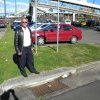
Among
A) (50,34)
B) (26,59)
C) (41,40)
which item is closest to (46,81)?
(26,59)

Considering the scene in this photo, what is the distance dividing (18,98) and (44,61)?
4.44 meters

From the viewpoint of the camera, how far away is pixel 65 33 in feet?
68.4

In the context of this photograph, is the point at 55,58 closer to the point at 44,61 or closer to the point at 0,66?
the point at 44,61

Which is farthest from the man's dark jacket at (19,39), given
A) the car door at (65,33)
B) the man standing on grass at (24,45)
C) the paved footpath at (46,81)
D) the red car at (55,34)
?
the car door at (65,33)

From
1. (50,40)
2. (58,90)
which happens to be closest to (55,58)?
(58,90)

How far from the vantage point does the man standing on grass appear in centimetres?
911

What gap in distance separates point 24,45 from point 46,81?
1438mm

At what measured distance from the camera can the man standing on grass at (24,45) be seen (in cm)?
911

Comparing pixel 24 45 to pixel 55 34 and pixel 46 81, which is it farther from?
pixel 55 34

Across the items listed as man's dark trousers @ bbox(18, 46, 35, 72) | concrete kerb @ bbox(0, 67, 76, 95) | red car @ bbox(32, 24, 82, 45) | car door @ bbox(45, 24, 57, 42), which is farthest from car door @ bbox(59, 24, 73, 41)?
man's dark trousers @ bbox(18, 46, 35, 72)

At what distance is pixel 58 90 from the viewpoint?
27.2 feet

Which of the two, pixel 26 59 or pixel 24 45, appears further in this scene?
pixel 26 59

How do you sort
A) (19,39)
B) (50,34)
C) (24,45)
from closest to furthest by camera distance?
1. (19,39)
2. (24,45)
3. (50,34)

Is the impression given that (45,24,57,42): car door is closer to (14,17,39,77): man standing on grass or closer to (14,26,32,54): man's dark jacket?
(14,17,39,77): man standing on grass
